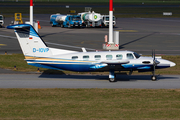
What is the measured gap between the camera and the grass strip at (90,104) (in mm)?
17016

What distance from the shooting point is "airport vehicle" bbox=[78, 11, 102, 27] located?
7219 cm

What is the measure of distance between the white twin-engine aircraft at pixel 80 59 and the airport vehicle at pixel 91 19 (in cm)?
4664

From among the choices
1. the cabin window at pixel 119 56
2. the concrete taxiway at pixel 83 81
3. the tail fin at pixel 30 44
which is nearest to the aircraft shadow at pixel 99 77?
the concrete taxiway at pixel 83 81

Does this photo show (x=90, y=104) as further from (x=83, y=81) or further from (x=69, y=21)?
(x=69, y=21)

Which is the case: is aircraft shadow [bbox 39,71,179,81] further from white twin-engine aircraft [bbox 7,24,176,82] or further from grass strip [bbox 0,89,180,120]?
grass strip [bbox 0,89,180,120]

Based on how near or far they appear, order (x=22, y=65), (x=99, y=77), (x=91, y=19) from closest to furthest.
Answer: (x=99, y=77) < (x=22, y=65) < (x=91, y=19)

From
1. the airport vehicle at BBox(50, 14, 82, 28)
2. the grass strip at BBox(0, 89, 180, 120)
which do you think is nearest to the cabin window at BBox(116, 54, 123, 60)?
the grass strip at BBox(0, 89, 180, 120)

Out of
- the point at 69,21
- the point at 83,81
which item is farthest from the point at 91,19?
the point at 83,81

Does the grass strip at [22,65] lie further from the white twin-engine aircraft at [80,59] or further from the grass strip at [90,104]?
the grass strip at [90,104]

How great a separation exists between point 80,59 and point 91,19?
4743 cm

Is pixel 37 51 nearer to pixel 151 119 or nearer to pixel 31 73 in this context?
pixel 31 73

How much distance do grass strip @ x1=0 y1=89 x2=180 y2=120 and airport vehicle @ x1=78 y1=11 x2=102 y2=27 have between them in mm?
50146

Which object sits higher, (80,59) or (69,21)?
(69,21)

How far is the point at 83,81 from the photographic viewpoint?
2703cm
